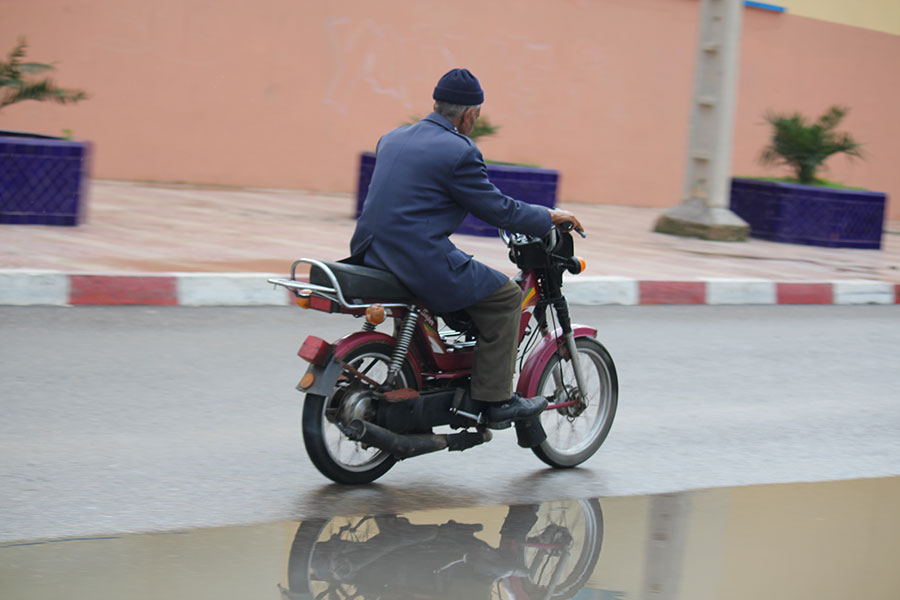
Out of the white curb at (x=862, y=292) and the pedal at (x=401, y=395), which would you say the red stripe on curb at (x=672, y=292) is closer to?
the white curb at (x=862, y=292)

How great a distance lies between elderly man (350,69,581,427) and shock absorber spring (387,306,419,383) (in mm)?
75

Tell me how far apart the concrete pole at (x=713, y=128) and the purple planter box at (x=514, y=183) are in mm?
1853

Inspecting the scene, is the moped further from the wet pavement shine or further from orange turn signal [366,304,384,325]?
the wet pavement shine

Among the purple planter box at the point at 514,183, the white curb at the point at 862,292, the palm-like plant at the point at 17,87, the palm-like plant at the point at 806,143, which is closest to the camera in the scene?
the palm-like plant at the point at 17,87

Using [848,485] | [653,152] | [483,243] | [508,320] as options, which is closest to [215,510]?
[508,320]

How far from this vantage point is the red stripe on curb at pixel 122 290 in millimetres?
7461

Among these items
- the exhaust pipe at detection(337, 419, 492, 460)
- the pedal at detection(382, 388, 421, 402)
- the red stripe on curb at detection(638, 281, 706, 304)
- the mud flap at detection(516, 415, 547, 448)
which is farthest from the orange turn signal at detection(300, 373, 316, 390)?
the red stripe on curb at detection(638, 281, 706, 304)

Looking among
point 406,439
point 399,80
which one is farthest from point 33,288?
point 399,80

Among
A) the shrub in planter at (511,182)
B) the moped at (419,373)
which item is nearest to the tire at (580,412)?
the moped at (419,373)

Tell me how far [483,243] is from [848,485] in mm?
6657

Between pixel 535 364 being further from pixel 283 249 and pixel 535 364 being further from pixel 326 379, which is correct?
pixel 283 249

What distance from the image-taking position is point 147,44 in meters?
13.5

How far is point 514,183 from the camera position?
39.2 feet

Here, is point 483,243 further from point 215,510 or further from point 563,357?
point 215,510
